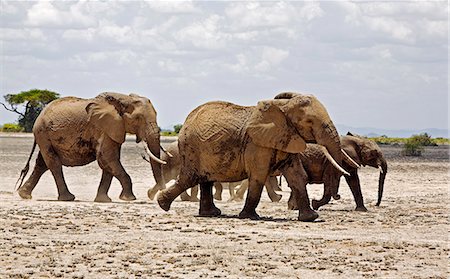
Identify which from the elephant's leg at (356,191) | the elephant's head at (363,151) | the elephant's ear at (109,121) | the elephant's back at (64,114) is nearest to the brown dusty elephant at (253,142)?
the elephant's leg at (356,191)

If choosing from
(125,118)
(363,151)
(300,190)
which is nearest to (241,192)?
(125,118)

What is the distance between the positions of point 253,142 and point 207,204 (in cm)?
173

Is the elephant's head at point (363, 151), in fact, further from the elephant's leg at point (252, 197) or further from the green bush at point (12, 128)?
the green bush at point (12, 128)

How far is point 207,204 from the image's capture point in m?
20.8

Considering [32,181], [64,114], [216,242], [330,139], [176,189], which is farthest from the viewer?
[32,181]

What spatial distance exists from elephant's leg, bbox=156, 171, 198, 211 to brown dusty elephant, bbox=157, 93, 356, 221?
2cm

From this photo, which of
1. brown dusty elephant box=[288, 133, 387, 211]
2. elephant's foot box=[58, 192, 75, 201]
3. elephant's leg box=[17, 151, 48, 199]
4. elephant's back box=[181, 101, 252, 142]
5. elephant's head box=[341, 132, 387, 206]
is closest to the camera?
elephant's back box=[181, 101, 252, 142]

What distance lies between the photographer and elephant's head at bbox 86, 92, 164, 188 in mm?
24000

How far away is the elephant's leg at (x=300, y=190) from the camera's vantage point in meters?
19.8

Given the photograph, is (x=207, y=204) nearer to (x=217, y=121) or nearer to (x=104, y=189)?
(x=217, y=121)

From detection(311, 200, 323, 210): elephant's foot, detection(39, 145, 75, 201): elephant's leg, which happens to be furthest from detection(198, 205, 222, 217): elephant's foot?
detection(39, 145, 75, 201): elephant's leg

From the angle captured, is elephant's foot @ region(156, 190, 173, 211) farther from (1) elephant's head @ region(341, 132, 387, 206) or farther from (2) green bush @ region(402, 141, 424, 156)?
(2) green bush @ region(402, 141, 424, 156)

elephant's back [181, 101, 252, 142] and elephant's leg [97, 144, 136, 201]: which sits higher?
elephant's back [181, 101, 252, 142]

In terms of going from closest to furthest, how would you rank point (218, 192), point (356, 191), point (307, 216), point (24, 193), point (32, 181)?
point (307, 216)
point (356, 191)
point (24, 193)
point (32, 181)
point (218, 192)
